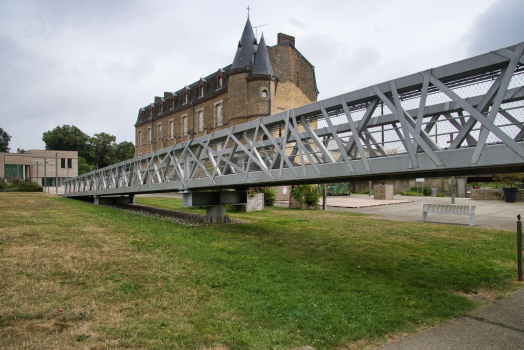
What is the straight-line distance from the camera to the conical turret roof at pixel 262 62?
3138 centimetres

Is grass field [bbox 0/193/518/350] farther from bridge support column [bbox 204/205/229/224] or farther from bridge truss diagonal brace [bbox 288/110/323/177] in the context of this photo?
bridge support column [bbox 204/205/229/224]

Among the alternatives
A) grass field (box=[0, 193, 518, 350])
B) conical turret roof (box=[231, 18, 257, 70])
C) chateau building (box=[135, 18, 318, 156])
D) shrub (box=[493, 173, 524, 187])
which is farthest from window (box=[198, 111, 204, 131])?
grass field (box=[0, 193, 518, 350])

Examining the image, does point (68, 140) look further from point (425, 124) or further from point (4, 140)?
point (425, 124)

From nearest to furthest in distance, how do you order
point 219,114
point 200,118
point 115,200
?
point 115,200
point 219,114
point 200,118

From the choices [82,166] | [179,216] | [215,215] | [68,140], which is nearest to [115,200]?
[179,216]

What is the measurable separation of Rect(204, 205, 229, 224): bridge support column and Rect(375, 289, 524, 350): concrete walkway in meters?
10.2

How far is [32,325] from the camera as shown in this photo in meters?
3.72

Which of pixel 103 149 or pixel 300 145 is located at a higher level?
pixel 103 149

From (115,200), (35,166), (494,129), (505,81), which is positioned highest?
(35,166)

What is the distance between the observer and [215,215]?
13.8 m

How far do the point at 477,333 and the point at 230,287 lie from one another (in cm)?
328

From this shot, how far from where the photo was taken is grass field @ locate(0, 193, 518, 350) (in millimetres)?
3693

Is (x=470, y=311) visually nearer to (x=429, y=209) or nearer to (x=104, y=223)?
(x=429, y=209)

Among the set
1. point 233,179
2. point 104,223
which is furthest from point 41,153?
point 233,179
